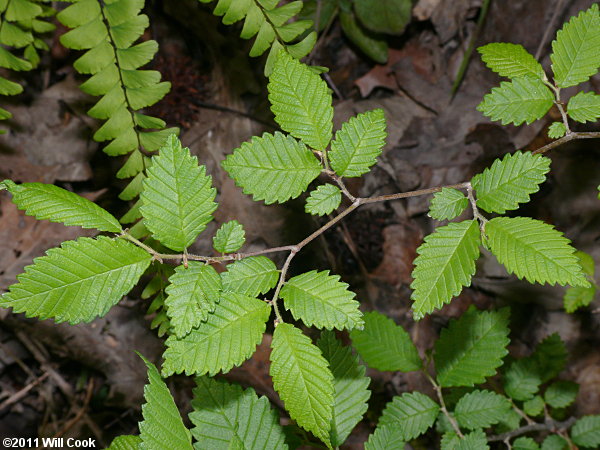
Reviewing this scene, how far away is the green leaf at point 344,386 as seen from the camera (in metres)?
1.55

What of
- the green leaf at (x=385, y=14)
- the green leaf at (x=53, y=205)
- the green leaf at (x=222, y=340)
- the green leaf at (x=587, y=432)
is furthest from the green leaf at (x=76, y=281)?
the green leaf at (x=385, y=14)

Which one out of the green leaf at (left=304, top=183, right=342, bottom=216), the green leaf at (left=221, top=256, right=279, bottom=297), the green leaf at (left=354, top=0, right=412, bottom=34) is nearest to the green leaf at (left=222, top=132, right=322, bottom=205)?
the green leaf at (left=304, top=183, right=342, bottom=216)

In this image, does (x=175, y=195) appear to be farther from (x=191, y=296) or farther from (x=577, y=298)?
(x=577, y=298)

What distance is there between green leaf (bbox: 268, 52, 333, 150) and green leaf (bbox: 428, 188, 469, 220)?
322 mm

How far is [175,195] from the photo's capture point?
1.07 m

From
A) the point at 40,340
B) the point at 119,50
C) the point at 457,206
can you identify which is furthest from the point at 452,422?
the point at 40,340

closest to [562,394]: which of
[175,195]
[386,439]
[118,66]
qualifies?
[386,439]

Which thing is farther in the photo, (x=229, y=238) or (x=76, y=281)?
(x=229, y=238)

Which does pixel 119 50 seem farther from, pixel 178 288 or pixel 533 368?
pixel 533 368

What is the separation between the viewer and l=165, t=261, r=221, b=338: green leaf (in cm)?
100

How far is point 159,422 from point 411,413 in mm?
992

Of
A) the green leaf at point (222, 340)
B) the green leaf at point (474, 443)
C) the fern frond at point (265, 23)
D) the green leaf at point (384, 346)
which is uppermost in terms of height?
the fern frond at point (265, 23)

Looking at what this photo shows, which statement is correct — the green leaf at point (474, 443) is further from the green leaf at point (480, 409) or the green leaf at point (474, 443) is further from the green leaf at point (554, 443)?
the green leaf at point (554, 443)

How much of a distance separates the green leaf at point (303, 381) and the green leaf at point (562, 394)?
151cm
